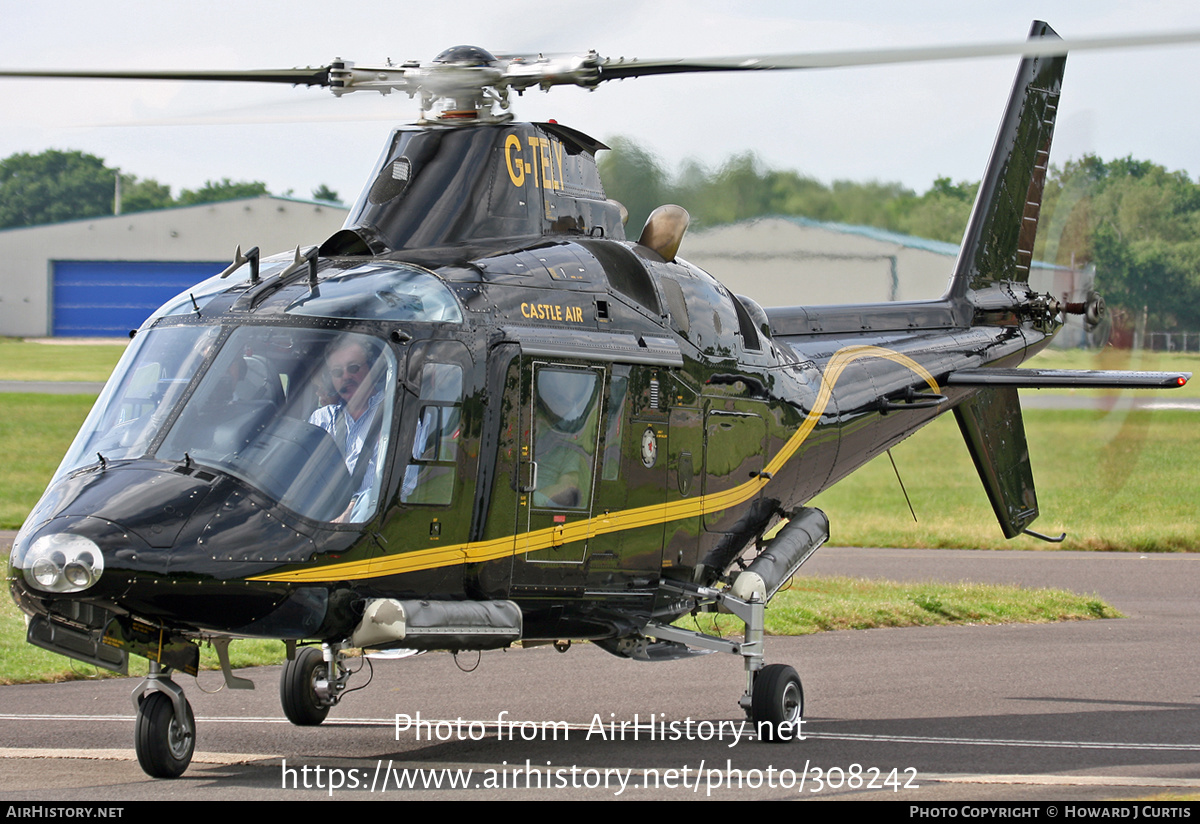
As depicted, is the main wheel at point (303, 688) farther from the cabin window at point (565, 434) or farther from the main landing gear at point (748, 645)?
the cabin window at point (565, 434)

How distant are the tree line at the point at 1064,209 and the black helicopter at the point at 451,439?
4832mm

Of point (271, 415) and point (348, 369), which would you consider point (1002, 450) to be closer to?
point (348, 369)

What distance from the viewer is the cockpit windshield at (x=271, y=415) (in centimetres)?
789

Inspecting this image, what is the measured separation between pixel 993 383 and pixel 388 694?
5.89m

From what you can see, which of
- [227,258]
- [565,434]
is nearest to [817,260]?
[227,258]

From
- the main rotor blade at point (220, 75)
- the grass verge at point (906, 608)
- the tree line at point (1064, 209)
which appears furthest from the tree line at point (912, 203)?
the main rotor blade at point (220, 75)

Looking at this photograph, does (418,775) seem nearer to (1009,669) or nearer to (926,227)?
(1009,669)

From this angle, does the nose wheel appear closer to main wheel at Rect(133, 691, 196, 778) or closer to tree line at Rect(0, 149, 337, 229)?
main wheel at Rect(133, 691, 196, 778)

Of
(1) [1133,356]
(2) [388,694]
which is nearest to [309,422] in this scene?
(2) [388,694]

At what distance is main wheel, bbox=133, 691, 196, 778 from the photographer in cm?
825

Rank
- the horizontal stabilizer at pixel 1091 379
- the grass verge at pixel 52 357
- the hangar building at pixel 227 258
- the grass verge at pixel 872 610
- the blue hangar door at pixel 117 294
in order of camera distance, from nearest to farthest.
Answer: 1. the horizontal stabilizer at pixel 1091 379
2. the grass verge at pixel 872 610
3. the hangar building at pixel 227 258
4. the grass verge at pixel 52 357
5. the blue hangar door at pixel 117 294

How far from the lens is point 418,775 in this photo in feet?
28.6

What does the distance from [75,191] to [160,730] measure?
32528 millimetres

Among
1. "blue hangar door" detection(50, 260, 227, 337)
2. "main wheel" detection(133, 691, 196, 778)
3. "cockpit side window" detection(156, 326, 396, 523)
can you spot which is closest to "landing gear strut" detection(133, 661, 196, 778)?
"main wheel" detection(133, 691, 196, 778)
